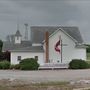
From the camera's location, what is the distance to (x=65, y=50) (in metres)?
71.2

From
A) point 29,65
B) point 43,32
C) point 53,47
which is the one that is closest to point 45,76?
point 29,65

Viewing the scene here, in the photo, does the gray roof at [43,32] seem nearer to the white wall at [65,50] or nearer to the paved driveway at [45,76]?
the white wall at [65,50]

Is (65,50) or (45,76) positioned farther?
(65,50)

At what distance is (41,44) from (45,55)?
320 cm

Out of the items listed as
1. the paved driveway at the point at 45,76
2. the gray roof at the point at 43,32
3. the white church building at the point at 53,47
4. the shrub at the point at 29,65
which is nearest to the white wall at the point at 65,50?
the white church building at the point at 53,47

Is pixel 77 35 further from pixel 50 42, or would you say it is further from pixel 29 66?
pixel 29 66

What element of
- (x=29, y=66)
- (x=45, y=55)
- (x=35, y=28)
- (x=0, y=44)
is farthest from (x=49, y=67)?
(x=0, y=44)

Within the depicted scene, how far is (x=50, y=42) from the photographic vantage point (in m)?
70.2

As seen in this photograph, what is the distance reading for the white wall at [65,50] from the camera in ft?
230

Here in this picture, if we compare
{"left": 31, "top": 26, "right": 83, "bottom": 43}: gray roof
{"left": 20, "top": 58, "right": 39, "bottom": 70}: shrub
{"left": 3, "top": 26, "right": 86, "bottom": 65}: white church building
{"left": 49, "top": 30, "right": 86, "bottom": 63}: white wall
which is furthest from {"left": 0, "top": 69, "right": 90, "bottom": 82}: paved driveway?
{"left": 31, "top": 26, "right": 83, "bottom": 43}: gray roof

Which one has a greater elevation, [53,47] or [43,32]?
[43,32]

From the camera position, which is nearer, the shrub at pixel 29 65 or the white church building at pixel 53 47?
the shrub at pixel 29 65

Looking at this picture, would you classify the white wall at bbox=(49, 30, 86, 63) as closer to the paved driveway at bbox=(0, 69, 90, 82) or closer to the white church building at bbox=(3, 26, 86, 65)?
the white church building at bbox=(3, 26, 86, 65)

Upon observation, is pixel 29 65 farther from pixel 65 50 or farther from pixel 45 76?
pixel 45 76
